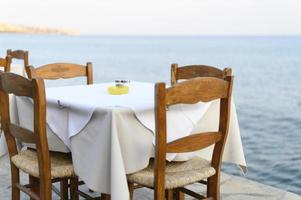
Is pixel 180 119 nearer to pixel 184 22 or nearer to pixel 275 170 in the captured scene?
pixel 275 170

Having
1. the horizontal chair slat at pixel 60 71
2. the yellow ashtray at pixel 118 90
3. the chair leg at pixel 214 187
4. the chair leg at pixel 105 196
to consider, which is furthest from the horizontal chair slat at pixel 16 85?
the chair leg at pixel 214 187

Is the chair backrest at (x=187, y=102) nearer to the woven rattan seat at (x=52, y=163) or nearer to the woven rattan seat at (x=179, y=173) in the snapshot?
the woven rattan seat at (x=179, y=173)

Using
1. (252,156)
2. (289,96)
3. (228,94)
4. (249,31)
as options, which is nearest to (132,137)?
(228,94)

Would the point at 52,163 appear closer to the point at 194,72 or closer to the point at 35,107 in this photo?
the point at 35,107

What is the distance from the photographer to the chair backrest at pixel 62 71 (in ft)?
9.98

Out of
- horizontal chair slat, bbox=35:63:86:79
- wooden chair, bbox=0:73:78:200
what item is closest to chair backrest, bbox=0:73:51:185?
wooden chair, bbox=0:73:78:200

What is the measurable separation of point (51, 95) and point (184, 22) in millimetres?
34937

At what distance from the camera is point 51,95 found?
2.47 m

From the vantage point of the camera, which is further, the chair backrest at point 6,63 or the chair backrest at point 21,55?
the chair backrest at point 21,55

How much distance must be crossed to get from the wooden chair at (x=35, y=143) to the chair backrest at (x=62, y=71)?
1.99 ft

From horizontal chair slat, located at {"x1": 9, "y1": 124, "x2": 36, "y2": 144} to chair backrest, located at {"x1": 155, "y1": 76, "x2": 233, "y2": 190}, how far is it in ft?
1.93

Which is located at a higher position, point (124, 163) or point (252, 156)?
point (124, 163)

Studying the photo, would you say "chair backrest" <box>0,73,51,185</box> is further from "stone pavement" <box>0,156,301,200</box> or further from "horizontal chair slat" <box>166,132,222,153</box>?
"stone pavement" <box>0,156,301,200</box>

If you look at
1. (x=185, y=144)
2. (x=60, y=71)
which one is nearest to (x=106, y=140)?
(x=185, y=144)
